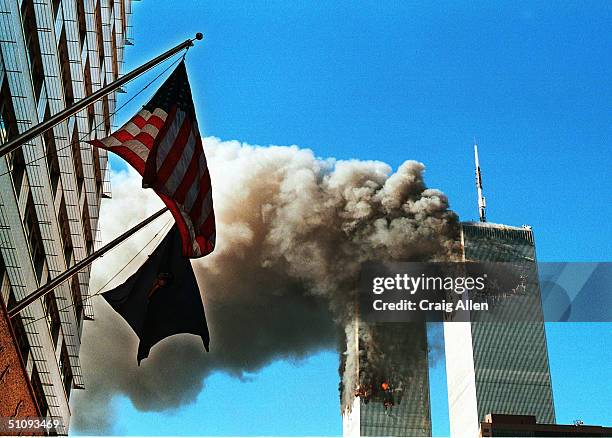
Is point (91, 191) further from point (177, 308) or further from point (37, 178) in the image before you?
point (177, 308)

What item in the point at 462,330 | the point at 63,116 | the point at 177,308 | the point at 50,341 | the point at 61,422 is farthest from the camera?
the point at 462,330

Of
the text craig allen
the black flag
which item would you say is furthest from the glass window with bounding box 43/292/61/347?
the text craig allen

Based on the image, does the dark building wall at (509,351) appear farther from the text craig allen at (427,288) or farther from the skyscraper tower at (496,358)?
the text craig allen at (427,288)

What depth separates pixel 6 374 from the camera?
17109mm

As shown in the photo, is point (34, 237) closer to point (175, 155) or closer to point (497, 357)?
point (175, 155)

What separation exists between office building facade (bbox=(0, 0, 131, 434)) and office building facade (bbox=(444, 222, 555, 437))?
99852 millimetres

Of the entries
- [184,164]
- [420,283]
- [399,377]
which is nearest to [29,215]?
[184,164]

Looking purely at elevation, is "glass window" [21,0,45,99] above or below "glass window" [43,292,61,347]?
above

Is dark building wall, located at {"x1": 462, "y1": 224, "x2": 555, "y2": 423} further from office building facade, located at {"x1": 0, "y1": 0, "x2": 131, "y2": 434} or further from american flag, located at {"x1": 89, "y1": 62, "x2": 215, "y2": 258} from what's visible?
american flag, located at {"x1": 89, "y1": 62, "x2": 215, "y2": 258}

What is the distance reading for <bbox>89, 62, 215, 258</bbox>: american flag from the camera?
12953mm

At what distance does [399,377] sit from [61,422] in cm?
11685

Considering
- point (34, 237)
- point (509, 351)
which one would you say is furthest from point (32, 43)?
point (509, 351)

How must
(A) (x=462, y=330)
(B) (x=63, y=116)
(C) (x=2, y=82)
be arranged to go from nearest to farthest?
1. (B) (x=63, y=116)
2. (C) (x=2, y=82)
3. (A) (x=462, y=330)

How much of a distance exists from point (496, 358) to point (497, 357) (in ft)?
0.84
